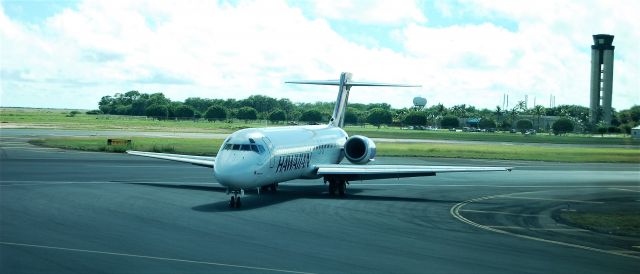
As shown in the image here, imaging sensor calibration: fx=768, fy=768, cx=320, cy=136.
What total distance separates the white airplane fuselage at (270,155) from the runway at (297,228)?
1.07 metres

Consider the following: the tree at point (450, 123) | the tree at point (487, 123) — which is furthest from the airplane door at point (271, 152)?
the tree at point (450, 123)

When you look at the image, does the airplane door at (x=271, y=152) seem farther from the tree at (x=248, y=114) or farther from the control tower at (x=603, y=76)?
the control tower at (x=603, y=76)

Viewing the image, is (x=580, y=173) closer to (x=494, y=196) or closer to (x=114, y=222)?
(x=494, y=196)

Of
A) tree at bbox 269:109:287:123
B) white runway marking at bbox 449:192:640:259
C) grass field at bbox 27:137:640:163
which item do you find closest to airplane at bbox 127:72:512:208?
white runway marking at bbox 449:192:640:259

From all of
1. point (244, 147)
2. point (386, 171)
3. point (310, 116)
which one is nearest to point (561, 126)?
point (310, 116)

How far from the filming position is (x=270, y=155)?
31.1m

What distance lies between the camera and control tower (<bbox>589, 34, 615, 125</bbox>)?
17412 cm

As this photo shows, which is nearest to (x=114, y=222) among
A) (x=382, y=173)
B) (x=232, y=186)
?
(x=232, y=186)

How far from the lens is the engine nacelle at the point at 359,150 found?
3922 cm

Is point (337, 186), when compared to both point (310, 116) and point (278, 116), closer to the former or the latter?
point (310, 116)

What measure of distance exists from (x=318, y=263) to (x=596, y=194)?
83.3 ft

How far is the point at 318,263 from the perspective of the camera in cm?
1794

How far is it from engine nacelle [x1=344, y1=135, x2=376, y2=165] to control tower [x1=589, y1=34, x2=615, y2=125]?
143m

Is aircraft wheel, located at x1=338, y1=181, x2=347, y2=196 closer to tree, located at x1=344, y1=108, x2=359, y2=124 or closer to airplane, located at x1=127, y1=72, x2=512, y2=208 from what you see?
airplane, located at x1=127, y1=72, x2=512, y2=208
